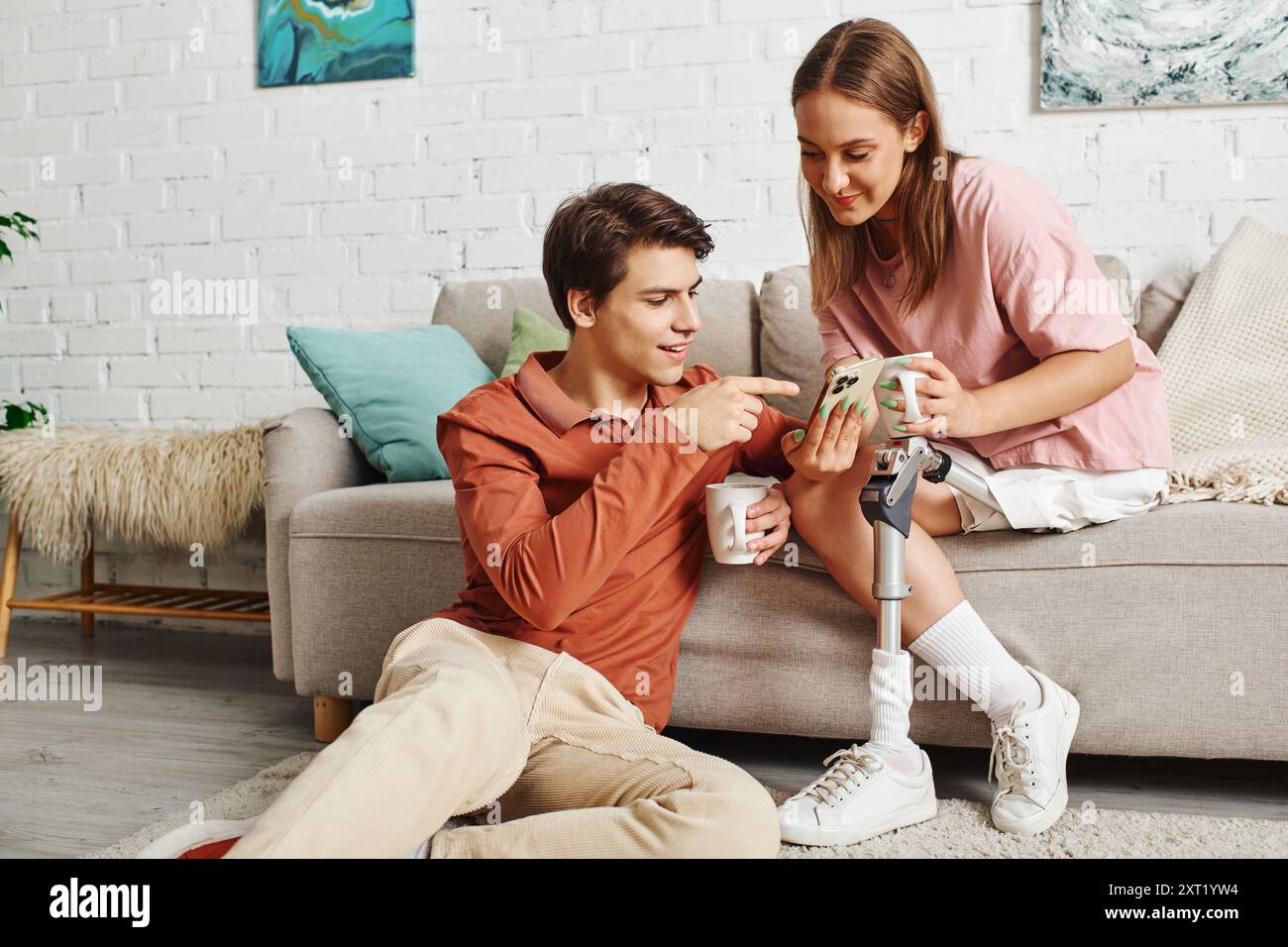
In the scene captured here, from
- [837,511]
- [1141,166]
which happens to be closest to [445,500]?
[837,511]

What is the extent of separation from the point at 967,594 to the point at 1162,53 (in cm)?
138

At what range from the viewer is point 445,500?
64.9 inches

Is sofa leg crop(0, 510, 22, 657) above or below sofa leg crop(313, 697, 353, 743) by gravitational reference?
above

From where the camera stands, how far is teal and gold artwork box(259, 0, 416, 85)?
2.54m

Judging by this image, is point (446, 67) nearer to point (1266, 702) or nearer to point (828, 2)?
point (828, 2)

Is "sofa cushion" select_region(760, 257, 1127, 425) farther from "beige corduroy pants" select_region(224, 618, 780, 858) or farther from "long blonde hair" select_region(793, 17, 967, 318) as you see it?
"beige corduroy pants" select_region(224, 618, 780, 858)

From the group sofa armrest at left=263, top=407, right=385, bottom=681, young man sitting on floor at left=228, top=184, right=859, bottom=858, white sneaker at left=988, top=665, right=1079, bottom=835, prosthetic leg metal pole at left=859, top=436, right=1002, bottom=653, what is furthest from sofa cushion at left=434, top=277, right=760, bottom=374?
white sneaker at left=988, top=665, right=1079, bottom=835

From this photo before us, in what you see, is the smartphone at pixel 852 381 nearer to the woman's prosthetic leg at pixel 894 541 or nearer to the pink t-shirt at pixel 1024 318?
the woman's prosthetic leg at pixel 894 541

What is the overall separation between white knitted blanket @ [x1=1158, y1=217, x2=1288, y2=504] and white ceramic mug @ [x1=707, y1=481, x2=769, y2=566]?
76 cm

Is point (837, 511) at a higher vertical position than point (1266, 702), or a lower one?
higher

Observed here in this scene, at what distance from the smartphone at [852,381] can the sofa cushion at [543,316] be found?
0.84 m

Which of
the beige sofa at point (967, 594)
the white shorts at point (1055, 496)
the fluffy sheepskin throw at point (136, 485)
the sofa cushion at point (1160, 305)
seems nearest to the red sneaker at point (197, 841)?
the beige sofa at point (967, 594)

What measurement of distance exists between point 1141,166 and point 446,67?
1.60m

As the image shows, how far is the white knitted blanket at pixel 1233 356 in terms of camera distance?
5.66 feet
